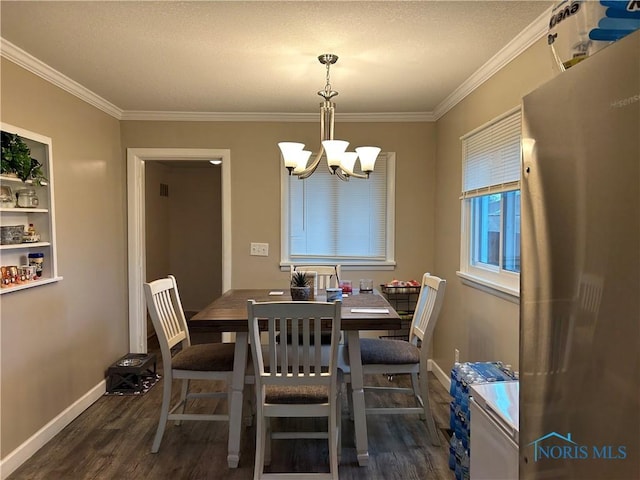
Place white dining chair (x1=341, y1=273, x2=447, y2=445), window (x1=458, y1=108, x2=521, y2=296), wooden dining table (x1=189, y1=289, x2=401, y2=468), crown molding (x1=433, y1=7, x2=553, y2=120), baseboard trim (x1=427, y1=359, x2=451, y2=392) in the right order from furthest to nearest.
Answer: baseboard trim (x1=427, y1=359, x2=451, y2=392)
white dining chair (x1=341, y1=273, x2=447, y2=445)
window (x1=458, y1=108, x2=521, y2=296)
wooden dining table (x1=189, y1=289, x2=401, y2=468)
crown molding (x1=433, y1=7, x2=553, y2=120)

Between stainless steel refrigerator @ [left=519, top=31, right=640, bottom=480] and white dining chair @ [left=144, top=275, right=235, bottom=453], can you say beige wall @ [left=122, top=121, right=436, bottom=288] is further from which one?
stainless steel refrigerator @ [left=519, top=31, right=640, bottom=480]

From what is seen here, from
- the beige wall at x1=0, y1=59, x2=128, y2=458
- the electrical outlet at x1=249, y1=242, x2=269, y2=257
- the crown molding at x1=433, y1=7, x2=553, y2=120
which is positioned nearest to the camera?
the crown molding at x1=433, y1=7, x2=553, y2=120

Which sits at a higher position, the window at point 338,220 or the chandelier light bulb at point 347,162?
the chandelier light bulb at point 347,162

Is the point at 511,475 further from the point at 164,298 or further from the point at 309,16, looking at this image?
the point at 164,298

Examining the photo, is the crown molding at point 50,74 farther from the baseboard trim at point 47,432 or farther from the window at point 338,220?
the baseboard trim at point 47,432

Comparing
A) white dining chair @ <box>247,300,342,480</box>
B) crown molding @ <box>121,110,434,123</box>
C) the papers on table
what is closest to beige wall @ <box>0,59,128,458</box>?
crown molding @ <box>121,110,434,123</box>

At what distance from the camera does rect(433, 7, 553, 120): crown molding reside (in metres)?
2.14

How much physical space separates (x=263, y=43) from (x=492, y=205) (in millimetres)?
1819

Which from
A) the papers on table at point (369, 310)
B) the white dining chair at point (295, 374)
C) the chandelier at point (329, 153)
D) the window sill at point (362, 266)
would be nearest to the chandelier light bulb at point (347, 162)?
the chandelier at point (329, 153)

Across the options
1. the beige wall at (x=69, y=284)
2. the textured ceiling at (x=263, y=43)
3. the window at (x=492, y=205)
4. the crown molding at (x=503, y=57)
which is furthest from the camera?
the window at (x=492, y=205)

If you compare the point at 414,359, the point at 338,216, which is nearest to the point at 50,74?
the point at 338,216

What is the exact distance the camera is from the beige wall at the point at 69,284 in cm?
246

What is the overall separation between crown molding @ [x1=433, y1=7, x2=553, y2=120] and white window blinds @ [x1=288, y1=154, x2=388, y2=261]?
3.51ft

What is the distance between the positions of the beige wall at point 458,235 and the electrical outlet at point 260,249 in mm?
1567
